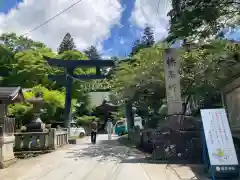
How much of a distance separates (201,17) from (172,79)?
2833 millimetres

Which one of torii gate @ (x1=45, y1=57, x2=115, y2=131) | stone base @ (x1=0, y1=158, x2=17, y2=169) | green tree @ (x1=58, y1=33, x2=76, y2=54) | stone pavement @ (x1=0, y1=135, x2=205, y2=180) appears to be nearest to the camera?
stone pavement @ (x1=0, y1=135, x2=205, y2=180)

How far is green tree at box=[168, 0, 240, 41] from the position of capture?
10.3 meters

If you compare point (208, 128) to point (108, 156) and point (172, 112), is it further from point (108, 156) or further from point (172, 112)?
point (108, 156)

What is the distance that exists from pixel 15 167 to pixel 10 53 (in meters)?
34.1

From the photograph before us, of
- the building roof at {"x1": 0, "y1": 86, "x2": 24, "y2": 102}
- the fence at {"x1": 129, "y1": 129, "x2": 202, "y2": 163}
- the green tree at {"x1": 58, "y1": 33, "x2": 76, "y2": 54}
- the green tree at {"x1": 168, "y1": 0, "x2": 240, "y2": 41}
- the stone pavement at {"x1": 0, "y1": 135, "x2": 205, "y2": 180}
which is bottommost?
the stone pavement at {"x1": 0, "y1": 135, "x2": 205, "y2": 180}

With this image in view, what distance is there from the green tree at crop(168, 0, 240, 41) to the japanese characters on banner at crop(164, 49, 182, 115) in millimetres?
927

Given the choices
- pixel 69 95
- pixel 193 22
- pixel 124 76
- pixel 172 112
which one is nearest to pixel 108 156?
pixel 172 112

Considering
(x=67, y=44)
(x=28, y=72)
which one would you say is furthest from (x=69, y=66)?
(x=67, y=44)

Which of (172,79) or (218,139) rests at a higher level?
(172,79)

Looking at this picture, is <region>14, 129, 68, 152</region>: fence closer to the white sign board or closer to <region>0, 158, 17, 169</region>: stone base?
<region>0, 158, 17, 169</region>: stone base

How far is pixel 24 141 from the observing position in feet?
45.3

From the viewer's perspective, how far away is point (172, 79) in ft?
38.0

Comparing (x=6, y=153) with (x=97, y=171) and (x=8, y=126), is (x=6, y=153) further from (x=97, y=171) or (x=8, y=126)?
(x=97, y=171)

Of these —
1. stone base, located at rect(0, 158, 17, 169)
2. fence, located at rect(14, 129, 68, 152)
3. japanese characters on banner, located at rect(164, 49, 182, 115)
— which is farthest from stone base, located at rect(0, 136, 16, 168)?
japanese characters on banner, located at rect(164, 49, 182, 115)
